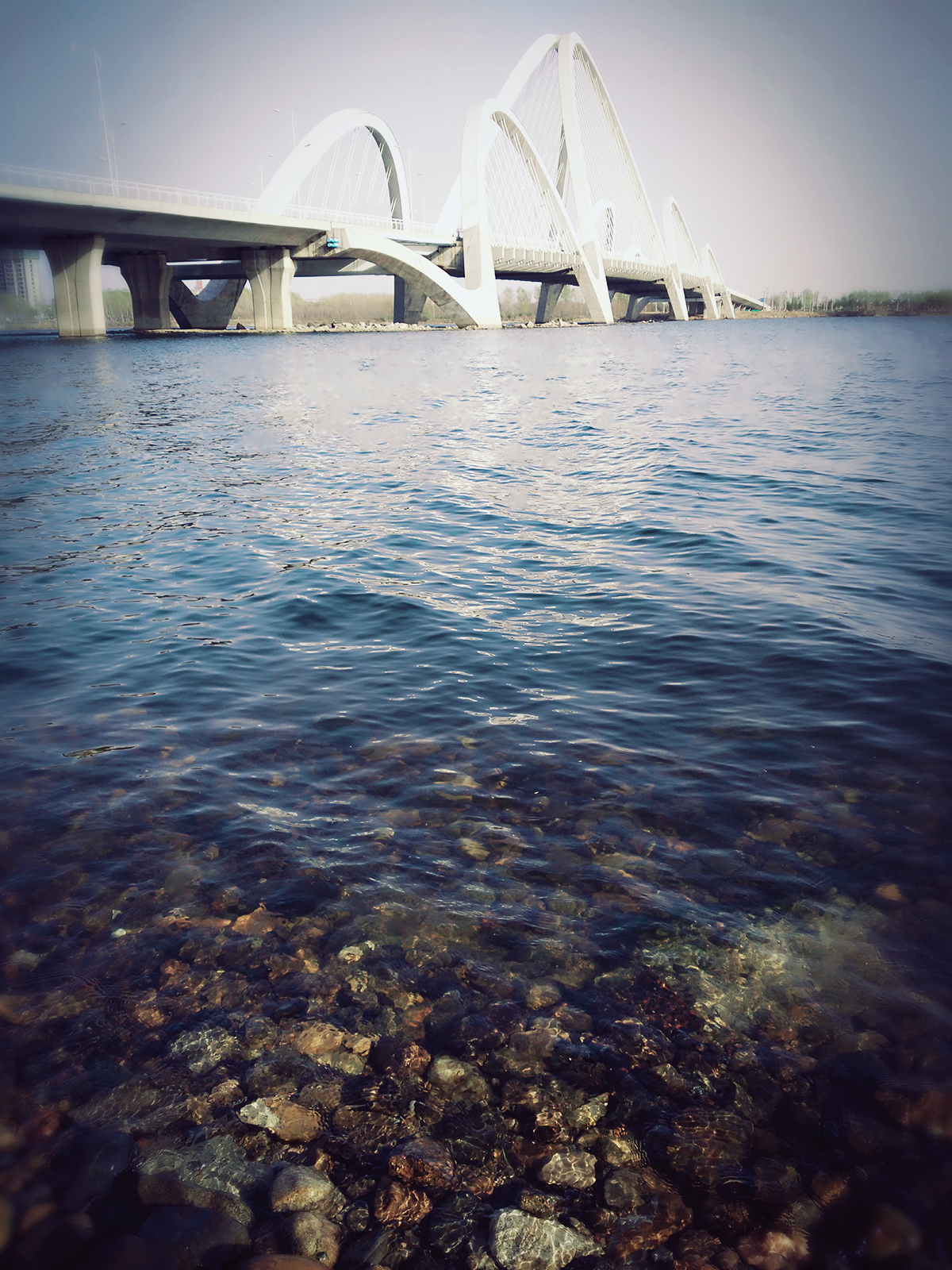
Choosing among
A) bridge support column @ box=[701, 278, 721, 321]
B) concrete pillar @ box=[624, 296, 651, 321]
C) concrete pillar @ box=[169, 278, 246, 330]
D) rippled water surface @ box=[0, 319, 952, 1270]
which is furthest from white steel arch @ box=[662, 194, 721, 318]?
rippled water surface @ box=[0, 319, 952, 1270]

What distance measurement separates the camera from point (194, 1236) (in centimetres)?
209

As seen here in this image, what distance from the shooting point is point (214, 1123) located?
8.10ft

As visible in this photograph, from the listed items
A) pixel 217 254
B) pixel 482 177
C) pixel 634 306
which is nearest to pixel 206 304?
pixel 217 254

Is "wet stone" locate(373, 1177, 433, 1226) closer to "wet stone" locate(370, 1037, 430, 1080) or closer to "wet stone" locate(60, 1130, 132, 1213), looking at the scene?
"wet stone" locate(370, 1037, 430, 1080)

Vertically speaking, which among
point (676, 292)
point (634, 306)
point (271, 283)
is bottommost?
point (271, 283)

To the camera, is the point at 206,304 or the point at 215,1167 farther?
the point at 206,304

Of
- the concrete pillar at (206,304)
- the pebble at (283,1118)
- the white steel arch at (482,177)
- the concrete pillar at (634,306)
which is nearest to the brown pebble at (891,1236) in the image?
the pebble at (283,1118)

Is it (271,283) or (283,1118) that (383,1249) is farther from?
(271,283)

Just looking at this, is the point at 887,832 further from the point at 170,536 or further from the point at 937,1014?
the point at 170,536

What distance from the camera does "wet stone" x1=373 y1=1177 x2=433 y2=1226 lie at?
2180 millimetres

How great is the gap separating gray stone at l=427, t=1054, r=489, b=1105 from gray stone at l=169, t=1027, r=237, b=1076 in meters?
0.72

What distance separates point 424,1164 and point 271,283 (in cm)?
8562

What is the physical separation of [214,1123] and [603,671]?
4.20m

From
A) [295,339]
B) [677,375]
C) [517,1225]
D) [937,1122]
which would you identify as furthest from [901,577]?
[295,339]
